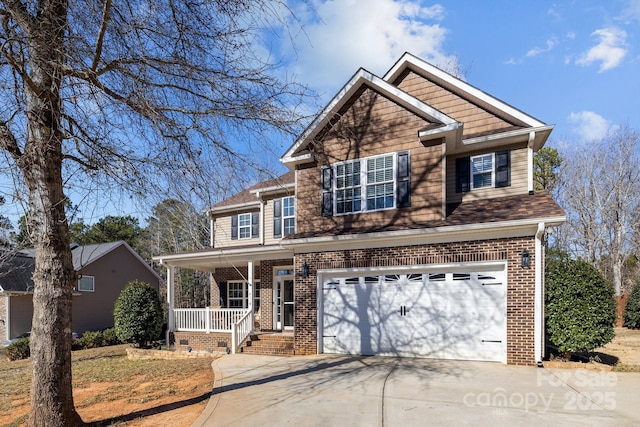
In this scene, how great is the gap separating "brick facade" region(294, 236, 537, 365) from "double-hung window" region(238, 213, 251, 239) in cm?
545

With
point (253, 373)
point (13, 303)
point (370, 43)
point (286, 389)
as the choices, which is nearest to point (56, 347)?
point (286, 389)

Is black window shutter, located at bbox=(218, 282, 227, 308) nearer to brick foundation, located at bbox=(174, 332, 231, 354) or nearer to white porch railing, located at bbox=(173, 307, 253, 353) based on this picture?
white porch railing, located at bbox=(173, 307, 253, 353)

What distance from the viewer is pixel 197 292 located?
3002 cm

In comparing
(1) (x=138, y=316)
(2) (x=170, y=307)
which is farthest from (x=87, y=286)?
(2) (x=170, y=307)

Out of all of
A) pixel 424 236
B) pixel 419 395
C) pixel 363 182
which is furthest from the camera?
pixel 363 182

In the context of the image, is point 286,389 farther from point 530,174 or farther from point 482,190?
point 530,174

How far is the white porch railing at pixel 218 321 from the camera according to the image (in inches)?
492

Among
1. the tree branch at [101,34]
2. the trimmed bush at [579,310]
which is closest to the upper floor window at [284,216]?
the trimmed bush at [579,310]

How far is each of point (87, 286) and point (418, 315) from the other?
19979mm

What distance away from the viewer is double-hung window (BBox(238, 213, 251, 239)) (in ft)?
54.2

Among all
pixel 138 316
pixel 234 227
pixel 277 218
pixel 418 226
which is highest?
pixel 277 218

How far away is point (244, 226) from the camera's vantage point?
54.6ft

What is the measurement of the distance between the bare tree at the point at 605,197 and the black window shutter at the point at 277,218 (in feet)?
73.8

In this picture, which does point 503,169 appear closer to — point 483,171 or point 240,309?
point 483,171
